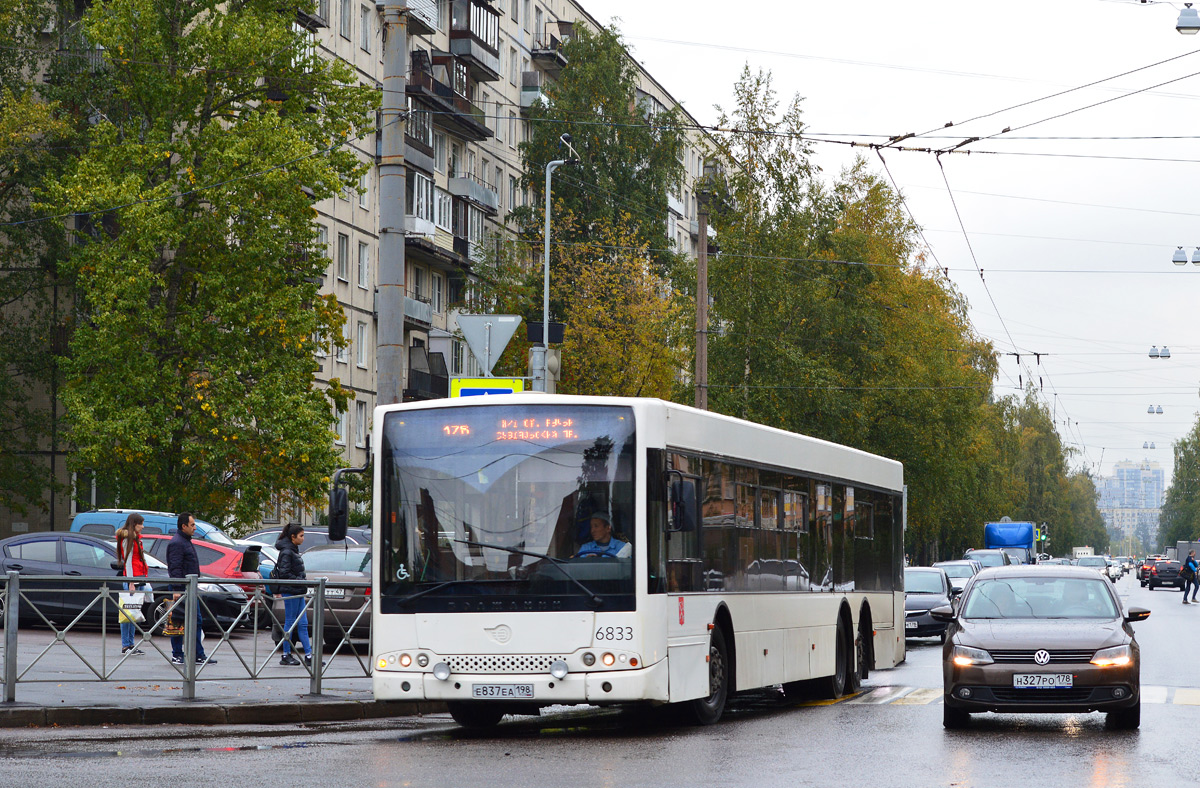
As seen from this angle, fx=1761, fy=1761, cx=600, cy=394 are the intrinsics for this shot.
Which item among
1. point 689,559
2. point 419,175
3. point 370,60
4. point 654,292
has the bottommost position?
point 689,559

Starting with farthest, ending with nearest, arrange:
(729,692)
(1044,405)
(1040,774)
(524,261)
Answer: (1044,405)
(524,261)
(729,692)
(1040,774)

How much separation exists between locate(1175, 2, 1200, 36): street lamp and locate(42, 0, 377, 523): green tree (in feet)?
63.1

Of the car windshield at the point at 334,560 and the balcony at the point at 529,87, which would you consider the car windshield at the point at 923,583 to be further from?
the balcony at the point at 529,87

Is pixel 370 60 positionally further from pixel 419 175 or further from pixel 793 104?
pixel 793 104

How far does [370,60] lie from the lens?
194 feet

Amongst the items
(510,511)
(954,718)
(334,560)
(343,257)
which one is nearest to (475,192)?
(343,257)

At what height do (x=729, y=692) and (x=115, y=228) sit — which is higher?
(x=115, y=228)

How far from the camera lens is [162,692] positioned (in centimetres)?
1700

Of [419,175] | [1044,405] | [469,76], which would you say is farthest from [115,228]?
[1044,405]

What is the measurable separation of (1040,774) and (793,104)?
42144 mm

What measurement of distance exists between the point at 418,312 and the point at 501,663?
4696cm

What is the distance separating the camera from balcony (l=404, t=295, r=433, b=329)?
195 feet

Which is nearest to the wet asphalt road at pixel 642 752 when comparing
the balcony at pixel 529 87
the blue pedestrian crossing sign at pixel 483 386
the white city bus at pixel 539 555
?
the white city bus at pixel 539 555

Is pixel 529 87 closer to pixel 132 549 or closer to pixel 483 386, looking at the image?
pixel 132 549
